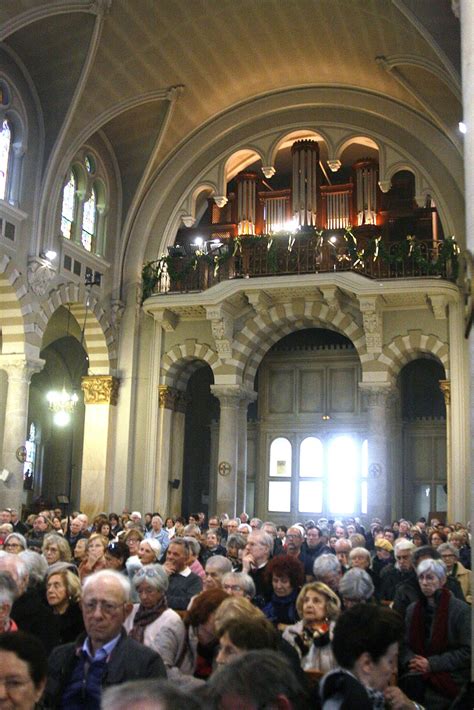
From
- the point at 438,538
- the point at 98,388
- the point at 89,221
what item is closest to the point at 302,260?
the point at 89,221

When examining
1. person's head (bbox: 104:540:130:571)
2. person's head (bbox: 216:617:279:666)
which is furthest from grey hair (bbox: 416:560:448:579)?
person's head (bbox: 104:540:130:571)

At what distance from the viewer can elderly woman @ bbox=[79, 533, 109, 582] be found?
7168 mm

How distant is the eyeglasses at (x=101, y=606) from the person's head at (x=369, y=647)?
3.82 feet

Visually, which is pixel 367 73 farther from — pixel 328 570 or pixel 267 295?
pixel 328 570

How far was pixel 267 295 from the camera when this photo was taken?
19016 mm

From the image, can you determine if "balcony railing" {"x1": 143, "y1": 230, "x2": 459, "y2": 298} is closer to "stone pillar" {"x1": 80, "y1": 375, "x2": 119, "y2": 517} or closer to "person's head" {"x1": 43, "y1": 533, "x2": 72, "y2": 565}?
"stone pillar" {"x1": 80, "y1": 375, "x2": 119, "y2": 517}

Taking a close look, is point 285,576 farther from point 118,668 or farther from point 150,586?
point 118,668

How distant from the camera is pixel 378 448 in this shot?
18.2 m

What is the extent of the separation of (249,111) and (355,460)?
955 centimetres

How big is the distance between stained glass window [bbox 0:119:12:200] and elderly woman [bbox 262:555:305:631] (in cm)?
1237

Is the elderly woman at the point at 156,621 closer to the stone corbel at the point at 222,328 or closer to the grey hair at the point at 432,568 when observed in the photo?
the grey hair at the point at 432,568

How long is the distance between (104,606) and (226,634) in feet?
2.22

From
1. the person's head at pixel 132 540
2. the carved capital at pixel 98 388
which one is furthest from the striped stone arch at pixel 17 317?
the person's head at pixel 132 540

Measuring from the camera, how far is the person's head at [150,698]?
1.87m
